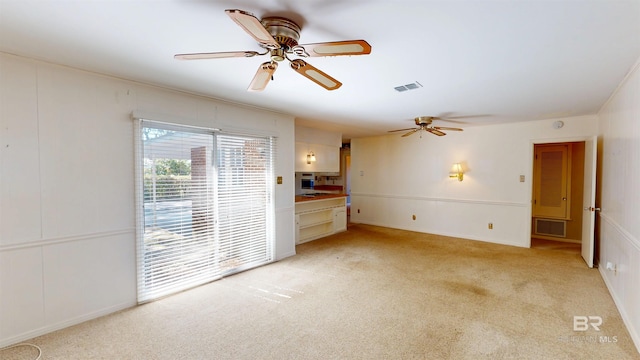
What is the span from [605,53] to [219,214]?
417cm

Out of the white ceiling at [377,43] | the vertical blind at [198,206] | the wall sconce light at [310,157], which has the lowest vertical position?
the vertical blind at [198,206]

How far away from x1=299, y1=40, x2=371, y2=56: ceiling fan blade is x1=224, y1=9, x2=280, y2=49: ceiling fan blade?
9.8 inches

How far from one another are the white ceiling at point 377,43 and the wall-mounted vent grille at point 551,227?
3219 mm

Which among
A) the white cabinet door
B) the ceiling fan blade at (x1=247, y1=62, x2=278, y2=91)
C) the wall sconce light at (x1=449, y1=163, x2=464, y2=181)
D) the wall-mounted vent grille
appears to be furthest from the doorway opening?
the ceiling fan blade at (x1=247, y1=62, x2=278, y2=91)

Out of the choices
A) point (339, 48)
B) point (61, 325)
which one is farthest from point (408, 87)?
point (61, 325)

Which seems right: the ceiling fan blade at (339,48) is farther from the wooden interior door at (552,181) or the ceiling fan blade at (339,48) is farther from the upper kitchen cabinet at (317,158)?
the wooden interior door at (552,181)

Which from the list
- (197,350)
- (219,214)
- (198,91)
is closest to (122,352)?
(197,350)

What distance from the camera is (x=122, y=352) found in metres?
2.19

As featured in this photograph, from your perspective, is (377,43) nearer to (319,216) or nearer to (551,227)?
(319,216)

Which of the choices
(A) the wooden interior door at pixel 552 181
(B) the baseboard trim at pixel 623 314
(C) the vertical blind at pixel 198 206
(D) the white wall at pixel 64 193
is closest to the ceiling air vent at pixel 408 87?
(C) the vertical blind at pixel 198 206

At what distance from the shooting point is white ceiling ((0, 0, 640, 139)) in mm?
1601

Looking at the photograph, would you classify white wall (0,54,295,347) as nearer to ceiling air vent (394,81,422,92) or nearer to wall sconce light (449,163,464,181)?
ceiling air vent (394,81,422,92)

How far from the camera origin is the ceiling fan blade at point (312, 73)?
1.92 metres

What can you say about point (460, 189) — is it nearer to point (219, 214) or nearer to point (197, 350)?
point (219, 214)
